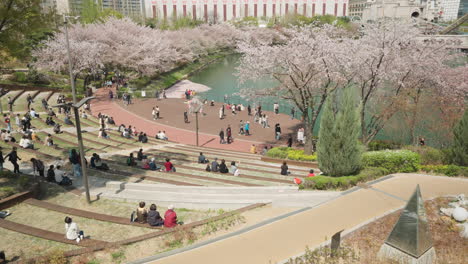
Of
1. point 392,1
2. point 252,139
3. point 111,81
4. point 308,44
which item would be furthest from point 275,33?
point 308,44

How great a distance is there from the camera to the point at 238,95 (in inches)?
1827

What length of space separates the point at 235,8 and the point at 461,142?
5103 inches

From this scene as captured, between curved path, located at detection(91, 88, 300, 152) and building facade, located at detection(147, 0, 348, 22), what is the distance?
332 feet

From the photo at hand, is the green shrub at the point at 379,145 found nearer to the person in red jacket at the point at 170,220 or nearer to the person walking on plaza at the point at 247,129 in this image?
the person walking on plaza at the point at 247,129

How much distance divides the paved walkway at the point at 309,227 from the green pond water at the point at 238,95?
425 inches

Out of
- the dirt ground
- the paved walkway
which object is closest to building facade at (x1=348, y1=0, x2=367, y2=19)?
the dirt ground

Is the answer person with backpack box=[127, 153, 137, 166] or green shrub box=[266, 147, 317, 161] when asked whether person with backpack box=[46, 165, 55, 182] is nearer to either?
person with backpack box=[127, 153, 137, 166]

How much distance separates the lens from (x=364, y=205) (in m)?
12.3

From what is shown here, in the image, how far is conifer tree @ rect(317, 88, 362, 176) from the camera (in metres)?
14.1

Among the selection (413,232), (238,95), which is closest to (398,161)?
(413,232)

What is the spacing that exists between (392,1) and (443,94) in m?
90.1

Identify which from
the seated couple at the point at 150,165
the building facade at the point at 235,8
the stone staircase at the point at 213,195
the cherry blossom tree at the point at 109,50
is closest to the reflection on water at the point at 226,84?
the cherry blossom tree at the point at 109,50

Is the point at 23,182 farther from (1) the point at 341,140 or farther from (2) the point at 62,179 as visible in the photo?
(1) the point at 341,140

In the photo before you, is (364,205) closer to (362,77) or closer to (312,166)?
(312,166)
